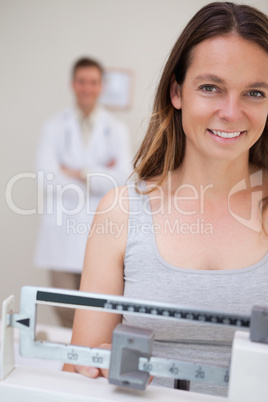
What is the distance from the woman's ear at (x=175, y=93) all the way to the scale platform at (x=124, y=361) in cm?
62

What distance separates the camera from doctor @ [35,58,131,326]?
9.99 feet

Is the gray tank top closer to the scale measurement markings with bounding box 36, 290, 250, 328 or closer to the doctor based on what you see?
the scale measurement markings with bounding box 36, 290, 250, 328

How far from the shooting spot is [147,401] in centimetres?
74

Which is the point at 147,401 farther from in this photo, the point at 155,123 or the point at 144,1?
the point at 144,1

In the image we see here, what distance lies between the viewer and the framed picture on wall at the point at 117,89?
10.9 ft

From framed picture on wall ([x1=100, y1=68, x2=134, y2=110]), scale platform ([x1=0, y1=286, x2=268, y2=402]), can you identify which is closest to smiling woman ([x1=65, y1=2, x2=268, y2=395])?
scale platform ([x1=0, y1=286, x2=268, y2=402])

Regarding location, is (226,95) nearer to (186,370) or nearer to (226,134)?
(226,134)

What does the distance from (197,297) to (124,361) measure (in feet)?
1.24

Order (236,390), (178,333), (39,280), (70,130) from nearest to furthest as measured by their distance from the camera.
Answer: (236,390), (178,333), (70,130), (39,280)

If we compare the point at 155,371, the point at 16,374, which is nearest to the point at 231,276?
the point at 155,371

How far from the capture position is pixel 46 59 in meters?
3.45

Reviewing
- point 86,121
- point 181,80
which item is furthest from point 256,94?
point 86,121

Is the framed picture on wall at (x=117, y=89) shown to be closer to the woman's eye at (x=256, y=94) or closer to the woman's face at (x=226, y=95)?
the woman's face at (x=226, y=95)

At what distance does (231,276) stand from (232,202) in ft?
0.67
